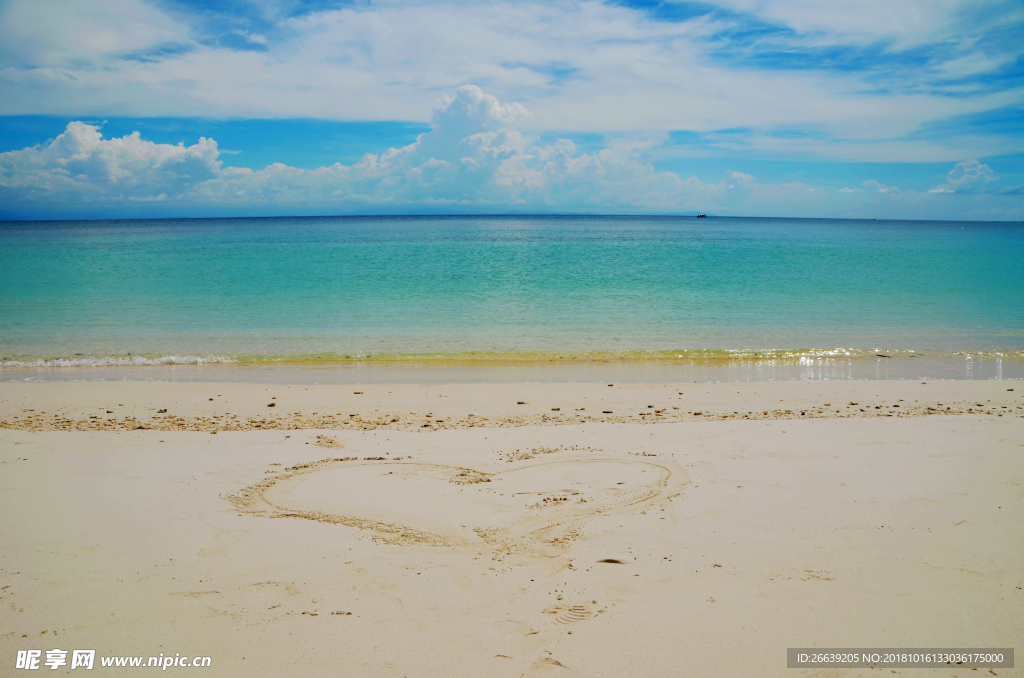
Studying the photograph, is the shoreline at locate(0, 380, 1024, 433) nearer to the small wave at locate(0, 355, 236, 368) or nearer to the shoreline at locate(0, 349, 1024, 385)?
the shoreline at locate(0, 349, 1024, 385)

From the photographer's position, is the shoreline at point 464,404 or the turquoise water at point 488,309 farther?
the turquoise water at point 488,309

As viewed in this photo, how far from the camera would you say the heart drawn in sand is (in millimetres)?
4793

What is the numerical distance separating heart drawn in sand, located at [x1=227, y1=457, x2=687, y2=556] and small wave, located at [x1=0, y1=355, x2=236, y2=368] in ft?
30.0

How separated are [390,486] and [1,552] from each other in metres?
3.07

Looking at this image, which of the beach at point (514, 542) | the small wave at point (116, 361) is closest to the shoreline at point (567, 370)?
the small wave at point (116, 361)

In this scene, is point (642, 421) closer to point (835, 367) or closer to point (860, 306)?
point (835, 367)

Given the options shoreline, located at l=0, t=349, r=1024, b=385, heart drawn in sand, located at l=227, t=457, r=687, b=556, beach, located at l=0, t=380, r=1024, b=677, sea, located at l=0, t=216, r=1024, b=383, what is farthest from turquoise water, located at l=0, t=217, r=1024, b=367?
heart drawn in sand, located at l=227, t=457, r=687, b=556

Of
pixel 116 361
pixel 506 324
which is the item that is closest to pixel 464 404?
pixel 506 324

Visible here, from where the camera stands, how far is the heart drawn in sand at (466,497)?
4.79 m

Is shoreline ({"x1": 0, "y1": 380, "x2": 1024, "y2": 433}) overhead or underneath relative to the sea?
underneath

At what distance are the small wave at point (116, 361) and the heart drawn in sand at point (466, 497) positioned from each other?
9.14 meters

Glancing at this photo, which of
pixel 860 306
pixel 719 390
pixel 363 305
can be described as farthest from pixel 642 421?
pixel 860 306

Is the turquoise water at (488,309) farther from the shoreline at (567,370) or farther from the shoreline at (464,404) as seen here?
the shoreline at (464,404)

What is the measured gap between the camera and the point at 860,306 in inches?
830
